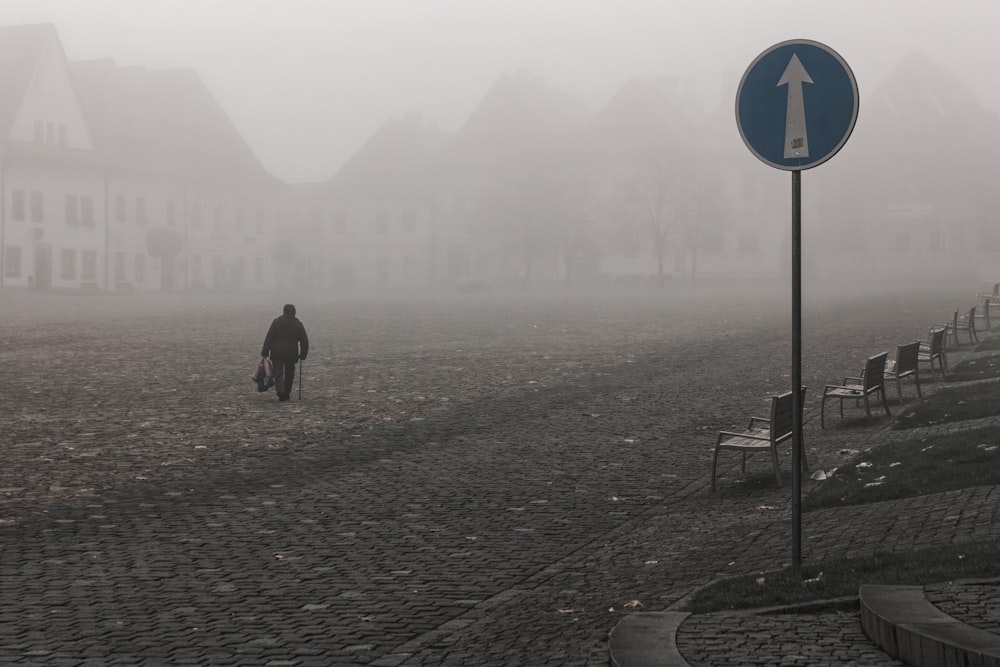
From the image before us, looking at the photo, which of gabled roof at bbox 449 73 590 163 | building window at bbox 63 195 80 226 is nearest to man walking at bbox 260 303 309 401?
building window at bbox 63 195 80 226

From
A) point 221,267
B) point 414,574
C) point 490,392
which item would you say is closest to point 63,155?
point 221,267

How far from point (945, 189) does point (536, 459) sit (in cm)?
7210

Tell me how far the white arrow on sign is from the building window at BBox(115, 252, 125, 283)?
66.0 metres

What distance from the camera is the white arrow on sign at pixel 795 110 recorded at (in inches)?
273

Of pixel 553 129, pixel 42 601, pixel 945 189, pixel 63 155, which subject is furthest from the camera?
pixel 553 129

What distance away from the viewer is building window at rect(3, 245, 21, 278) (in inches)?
2432

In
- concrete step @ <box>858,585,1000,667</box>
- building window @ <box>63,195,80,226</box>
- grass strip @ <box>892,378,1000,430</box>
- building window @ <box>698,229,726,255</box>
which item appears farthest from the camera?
building window @ <box>698,229,726,255</box>

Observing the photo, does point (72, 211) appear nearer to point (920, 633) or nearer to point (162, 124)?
point (162, 124)

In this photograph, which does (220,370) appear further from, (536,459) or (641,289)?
(641,289)

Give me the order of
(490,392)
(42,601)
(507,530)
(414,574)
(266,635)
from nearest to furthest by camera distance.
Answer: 1. (266,635)
2. (42,601)
3. (414,574)
4. (507,530)
5. (490,392)

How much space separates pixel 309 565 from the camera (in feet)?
26.0

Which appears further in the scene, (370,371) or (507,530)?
(370,371)

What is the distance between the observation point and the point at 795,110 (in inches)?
275

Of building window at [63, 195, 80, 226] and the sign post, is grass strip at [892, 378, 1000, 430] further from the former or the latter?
building window at [63, 195, 80, 226]
